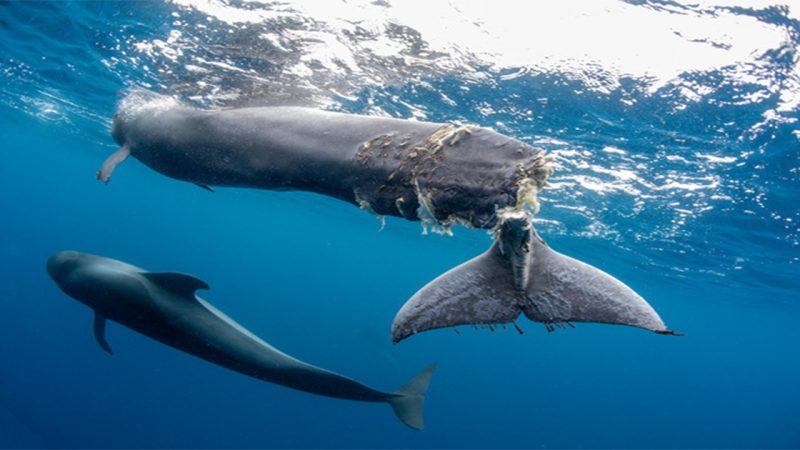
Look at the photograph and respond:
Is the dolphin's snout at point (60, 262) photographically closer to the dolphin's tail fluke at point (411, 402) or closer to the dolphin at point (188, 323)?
the dolphin at point (188, 323)

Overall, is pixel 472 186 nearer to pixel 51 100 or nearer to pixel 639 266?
pixel 51 100

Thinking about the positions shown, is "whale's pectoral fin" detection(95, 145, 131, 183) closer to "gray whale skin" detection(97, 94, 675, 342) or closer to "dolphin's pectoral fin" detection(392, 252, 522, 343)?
"gray whale skin" detection(97, 94, 675, 342)

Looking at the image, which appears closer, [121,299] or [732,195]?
[121,299]

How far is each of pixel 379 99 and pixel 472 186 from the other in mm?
10222

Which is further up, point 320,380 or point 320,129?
point 320,129

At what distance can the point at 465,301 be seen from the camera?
2.94 m

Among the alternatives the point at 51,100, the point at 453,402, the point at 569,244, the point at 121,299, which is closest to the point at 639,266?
the point at 569,244

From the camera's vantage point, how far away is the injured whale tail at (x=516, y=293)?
2.78 metres

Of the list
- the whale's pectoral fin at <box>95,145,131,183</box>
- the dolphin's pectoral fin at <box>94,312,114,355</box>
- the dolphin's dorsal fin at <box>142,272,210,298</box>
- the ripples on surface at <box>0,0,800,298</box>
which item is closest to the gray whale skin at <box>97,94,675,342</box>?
the whale's pectoral fin at <box>95,145,131,183</box>

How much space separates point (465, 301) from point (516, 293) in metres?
0.38

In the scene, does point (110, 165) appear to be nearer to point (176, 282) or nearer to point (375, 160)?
point (176, 282)

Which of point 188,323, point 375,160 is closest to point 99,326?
point 188,323

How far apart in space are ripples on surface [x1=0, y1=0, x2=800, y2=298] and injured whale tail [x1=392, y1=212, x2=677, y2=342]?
21.0 feet

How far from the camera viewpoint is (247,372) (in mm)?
8078
